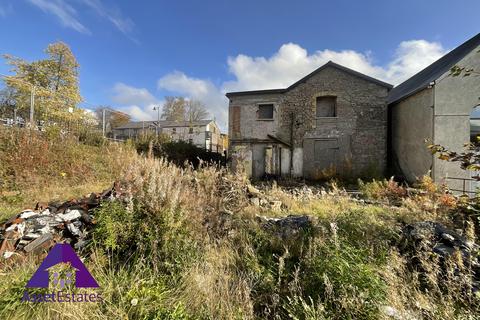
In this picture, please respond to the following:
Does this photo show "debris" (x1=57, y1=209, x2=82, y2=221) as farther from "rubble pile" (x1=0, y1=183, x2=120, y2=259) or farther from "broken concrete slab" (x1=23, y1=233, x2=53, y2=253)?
"broken concrete slab" (x1=23, y1=233, x2=53, y2=253)

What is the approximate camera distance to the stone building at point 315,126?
42.8ft

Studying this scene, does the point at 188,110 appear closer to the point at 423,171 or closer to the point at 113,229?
the point at 423,171

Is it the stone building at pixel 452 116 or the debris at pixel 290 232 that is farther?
the stone building at pixel 452 116

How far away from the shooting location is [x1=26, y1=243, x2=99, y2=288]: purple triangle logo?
2.23m

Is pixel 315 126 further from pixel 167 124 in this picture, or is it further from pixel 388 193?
pixel 167 124

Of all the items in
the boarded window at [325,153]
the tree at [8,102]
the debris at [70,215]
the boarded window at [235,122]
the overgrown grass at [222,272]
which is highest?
the tree at [8,102]

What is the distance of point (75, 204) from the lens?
4.27 meters

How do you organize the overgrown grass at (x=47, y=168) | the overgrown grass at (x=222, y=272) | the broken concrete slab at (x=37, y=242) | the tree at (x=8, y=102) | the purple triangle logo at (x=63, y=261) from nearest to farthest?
1. the overgrown grass at (x=222, y=272)
2. the purple triangle logo at (x=63, y=261)
3. the broken concrete slab at (x=37, y=242)
4. the overgrown grass at (x=47, y=168)
5. the tree at (x=8, y=102)

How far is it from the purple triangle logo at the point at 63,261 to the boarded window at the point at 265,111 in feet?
43.9

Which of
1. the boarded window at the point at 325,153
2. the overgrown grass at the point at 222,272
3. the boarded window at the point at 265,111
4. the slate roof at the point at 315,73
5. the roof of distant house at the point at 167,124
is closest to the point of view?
the overgrown grass at the point at 222,272

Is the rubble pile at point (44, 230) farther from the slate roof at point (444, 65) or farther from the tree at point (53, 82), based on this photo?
the tree at point (53, 82)

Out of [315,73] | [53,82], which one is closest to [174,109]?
[53,82]

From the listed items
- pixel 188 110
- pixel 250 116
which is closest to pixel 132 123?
pixel 188 110

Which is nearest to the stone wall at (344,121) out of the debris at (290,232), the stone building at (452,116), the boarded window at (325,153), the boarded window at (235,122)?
the boarded window at (325,153)
